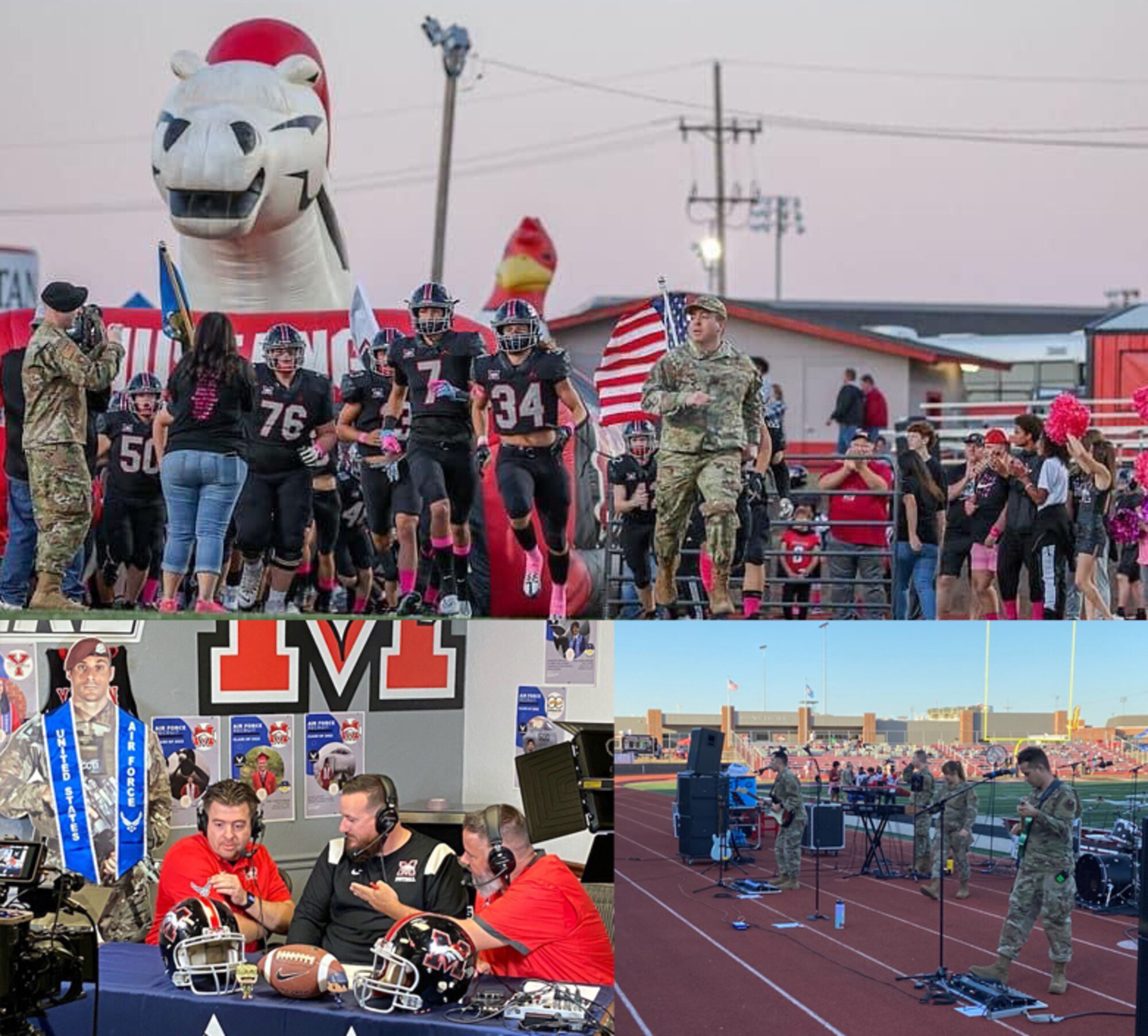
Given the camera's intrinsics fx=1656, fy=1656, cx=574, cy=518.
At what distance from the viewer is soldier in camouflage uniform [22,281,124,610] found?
7.09m

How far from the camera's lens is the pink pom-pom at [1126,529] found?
8188 mm

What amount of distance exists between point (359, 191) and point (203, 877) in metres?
6.71

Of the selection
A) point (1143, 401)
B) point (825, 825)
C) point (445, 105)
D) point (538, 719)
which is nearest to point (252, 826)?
point (538, 719)

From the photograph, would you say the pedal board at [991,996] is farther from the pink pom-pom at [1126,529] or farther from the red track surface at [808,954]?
the pink pom-pom at [1126,529]

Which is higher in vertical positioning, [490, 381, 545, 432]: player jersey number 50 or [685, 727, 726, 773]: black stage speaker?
[490, 381, 545, 432]: player jersey number 50

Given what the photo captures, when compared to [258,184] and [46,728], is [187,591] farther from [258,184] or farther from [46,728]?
[258,184]

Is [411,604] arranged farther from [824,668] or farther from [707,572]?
[824,668]

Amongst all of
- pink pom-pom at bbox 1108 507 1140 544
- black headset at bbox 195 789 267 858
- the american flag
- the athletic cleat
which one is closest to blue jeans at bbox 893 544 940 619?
pink pom-pom at bbox 1108 507 1140 544

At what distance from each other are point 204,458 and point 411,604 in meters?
1.11

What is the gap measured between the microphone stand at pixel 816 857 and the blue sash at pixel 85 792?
240 centimetres

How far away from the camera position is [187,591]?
24.5ft

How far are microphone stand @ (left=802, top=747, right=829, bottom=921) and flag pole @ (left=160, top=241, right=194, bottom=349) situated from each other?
12.7ft

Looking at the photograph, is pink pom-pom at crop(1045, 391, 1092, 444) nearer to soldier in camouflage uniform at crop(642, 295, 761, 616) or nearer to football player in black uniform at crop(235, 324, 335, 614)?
soldier in camouflage uniform at crop(642, 295, 761, 616)

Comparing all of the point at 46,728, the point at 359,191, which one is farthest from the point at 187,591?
the point at 359,191
